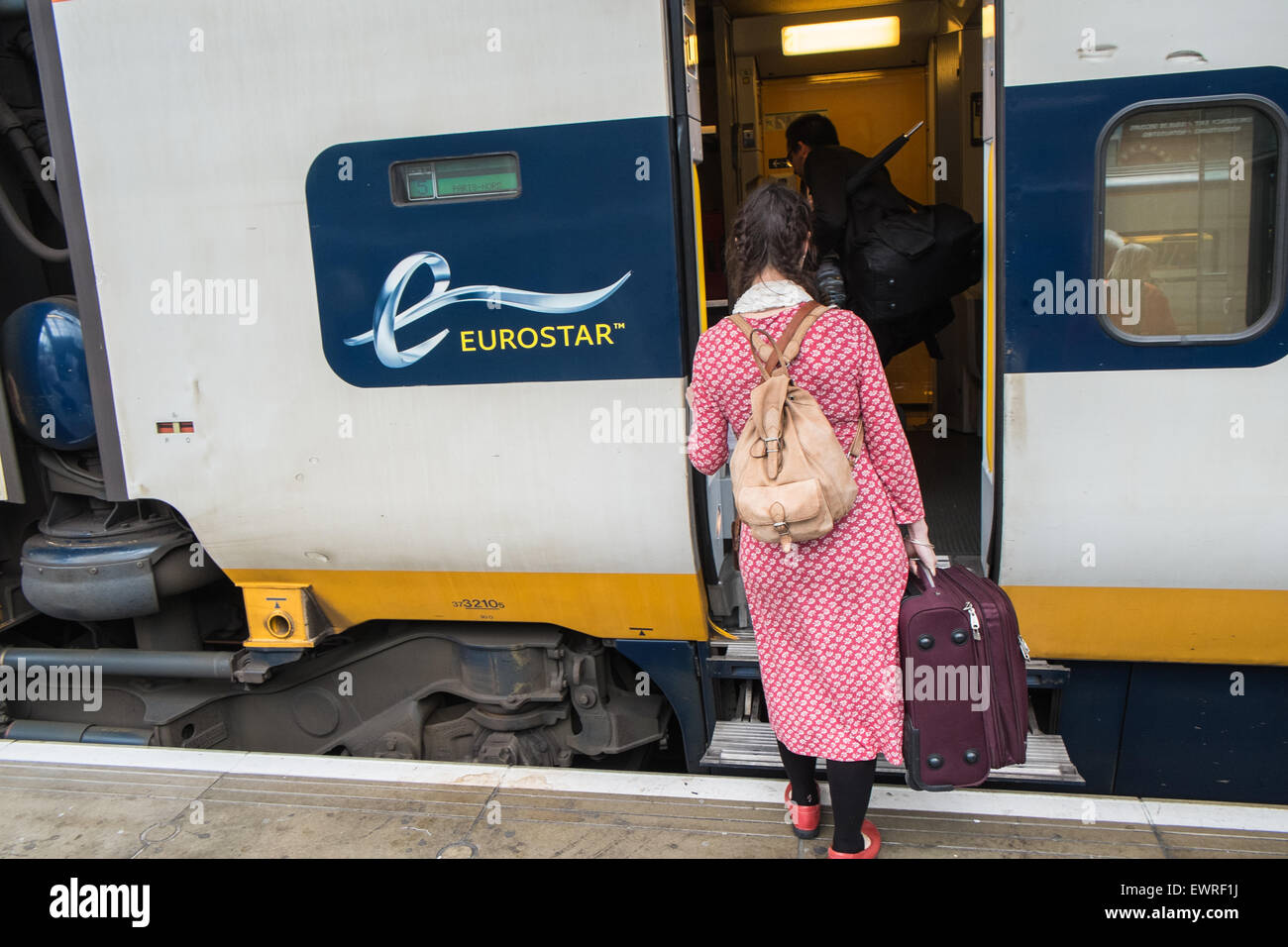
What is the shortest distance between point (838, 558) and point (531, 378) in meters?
1.24

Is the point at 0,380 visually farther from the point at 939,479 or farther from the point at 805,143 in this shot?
the point at 939,479

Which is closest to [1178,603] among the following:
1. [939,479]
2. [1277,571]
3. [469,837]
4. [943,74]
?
[1277,571]

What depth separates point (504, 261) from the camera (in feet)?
10.7

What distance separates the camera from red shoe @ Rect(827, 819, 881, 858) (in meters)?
2.80

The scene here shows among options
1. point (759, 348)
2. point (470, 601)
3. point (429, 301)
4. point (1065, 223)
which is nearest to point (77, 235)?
point (429, 301)

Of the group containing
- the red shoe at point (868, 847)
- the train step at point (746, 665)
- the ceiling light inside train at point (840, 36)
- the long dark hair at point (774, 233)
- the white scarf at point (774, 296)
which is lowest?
the red shoe at point (868, 847)

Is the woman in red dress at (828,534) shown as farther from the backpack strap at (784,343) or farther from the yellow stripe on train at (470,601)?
the yellow stripe on train at (470,601)

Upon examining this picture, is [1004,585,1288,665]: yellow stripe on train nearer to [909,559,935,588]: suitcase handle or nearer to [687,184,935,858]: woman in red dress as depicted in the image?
[909,559,935,588]: suitcase handle

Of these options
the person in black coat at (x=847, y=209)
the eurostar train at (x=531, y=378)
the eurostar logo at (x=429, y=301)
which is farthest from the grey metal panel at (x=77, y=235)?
the person in black coat at (x=847, y=209)

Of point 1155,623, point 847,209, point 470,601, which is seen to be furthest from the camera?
point 847,209

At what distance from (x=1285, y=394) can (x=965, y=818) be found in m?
1.52

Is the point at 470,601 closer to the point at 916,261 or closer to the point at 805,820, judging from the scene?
the point at 805,820

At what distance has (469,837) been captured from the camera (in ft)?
10.2

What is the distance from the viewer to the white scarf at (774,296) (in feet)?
8.30
